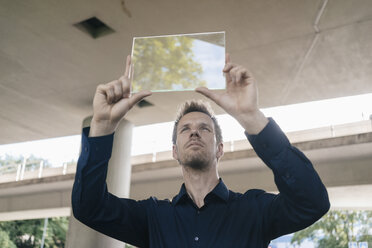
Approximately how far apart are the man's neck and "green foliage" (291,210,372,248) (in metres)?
26.3

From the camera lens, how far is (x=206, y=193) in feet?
8.50

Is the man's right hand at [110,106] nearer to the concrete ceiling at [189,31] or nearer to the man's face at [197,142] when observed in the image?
the man's face at [197,142]

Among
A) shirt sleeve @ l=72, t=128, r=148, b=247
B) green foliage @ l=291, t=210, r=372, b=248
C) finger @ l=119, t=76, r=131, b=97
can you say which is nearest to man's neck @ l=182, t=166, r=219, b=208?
shirt sleeve @ l=72, t=128, r=148, b=247

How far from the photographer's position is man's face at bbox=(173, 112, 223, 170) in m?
2.55

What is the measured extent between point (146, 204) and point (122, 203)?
0.61 ft

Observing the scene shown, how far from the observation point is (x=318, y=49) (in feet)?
23.7

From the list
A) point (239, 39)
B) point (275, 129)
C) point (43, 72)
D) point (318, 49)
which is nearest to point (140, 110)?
point (43, 72)

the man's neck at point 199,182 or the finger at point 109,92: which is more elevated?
the finger at point 109,92

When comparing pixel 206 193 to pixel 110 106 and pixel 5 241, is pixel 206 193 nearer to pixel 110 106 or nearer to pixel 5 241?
pixel 110 106

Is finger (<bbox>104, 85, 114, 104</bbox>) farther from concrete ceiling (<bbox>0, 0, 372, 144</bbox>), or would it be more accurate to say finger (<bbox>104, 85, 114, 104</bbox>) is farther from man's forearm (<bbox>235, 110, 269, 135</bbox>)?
concrete ceiling (<bbox>0, 0, 372, 144</bbox>)

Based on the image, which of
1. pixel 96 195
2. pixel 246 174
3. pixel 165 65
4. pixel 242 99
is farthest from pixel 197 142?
pixel 246 174

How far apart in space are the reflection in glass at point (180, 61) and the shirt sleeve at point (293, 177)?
81 centimetres

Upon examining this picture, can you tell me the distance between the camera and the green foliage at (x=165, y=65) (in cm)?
286

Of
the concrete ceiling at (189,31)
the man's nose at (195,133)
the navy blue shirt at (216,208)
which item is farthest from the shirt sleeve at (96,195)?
the concrete ceiling at (189,31)
